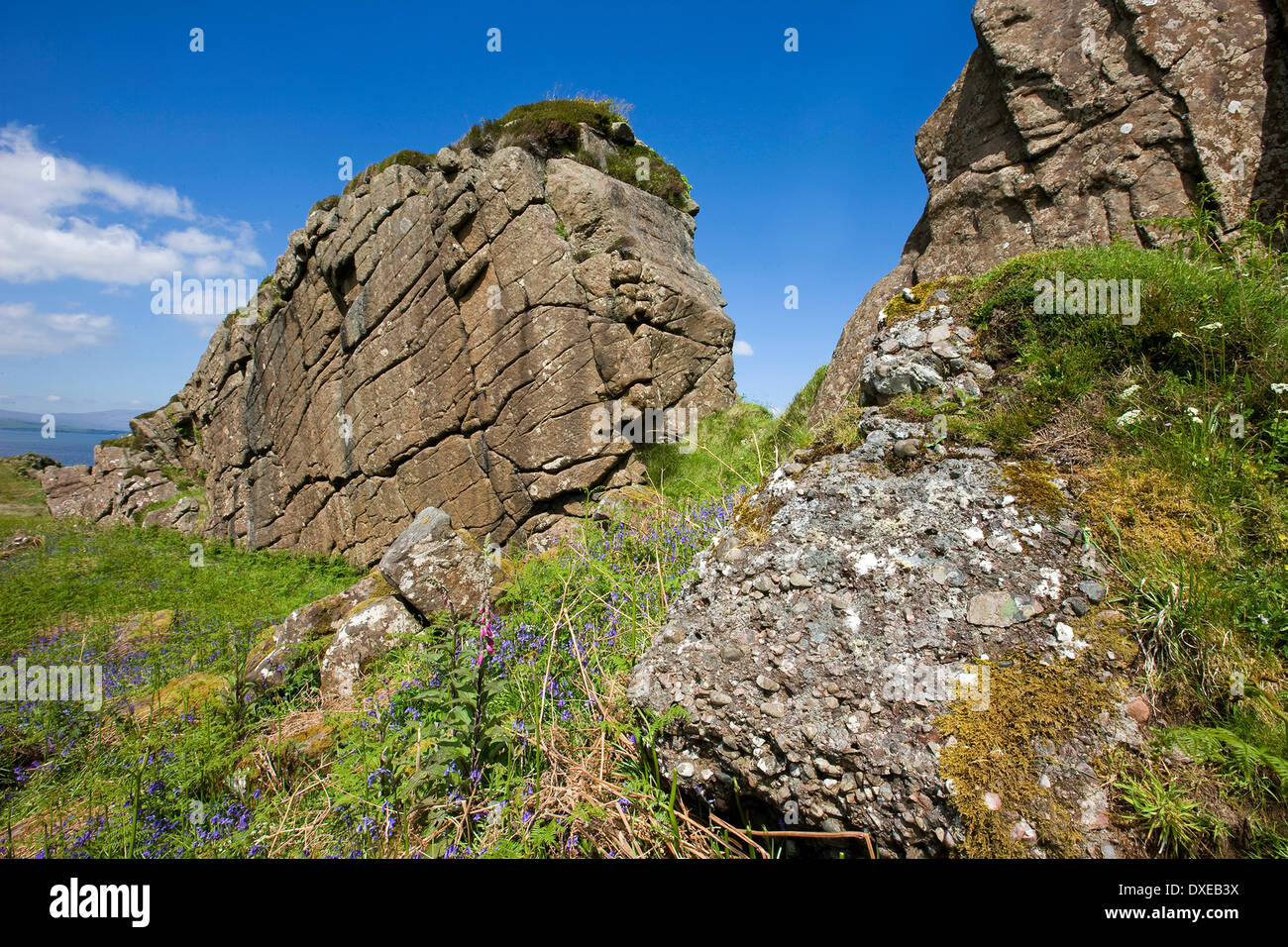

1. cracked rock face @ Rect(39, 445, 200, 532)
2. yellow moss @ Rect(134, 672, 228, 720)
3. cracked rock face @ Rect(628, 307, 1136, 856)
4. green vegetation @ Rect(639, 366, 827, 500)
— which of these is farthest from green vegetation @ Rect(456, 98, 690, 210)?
cracked rock face @ Rect(39, 445, 200, 532)

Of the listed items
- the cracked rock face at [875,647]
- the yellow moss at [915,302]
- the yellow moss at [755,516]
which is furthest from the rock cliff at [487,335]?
the cracked rock face at [875,647]

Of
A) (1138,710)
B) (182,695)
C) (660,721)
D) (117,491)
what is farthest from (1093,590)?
(117,491)

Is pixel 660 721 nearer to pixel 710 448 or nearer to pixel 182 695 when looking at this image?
pixel 182 695

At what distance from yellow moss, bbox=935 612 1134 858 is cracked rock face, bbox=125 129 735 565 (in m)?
9.10

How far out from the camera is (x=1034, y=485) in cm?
279

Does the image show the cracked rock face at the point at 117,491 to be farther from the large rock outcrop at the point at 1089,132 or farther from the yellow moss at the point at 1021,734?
the yellow moss at the point at 1021,734

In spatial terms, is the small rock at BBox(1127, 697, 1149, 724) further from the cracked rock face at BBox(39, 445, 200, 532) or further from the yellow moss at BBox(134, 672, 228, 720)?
the cracked rock face at BBox(39, 445, 200, 532)

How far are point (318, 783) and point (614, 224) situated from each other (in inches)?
425

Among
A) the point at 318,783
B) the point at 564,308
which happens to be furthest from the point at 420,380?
the point at 318,783

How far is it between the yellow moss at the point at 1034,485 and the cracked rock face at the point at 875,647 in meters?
0.05

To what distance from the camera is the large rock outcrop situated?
521 centimetres

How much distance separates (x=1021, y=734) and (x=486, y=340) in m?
11.8

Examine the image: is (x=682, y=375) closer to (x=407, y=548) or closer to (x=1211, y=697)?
(x=407, y=548)
